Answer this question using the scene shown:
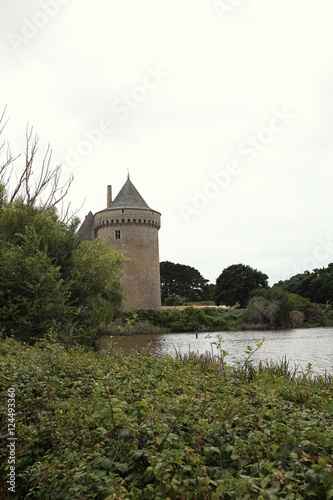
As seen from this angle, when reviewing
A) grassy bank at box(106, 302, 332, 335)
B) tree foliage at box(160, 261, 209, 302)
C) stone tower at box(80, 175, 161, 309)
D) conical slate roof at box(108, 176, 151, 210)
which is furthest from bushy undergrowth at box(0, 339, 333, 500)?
tree foliage at box(160, 261, 209, 302)

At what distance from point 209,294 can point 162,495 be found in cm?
6129

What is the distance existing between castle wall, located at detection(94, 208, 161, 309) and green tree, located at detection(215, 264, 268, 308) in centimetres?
1248

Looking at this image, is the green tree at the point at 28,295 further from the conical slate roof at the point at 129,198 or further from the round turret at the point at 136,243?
the conical slate roof at the point at 129,198

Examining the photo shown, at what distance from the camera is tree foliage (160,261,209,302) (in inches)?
2486

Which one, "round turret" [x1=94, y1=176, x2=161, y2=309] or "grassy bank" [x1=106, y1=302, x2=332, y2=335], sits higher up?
"round turret" [x1=94, y1=176, x2=161, y2=309]

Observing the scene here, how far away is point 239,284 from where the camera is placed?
49.9m

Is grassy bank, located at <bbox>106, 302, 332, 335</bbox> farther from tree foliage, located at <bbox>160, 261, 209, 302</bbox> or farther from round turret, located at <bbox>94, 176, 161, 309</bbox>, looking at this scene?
tree foliage, located at <bbox>160, 261, 209, 302</bbox>

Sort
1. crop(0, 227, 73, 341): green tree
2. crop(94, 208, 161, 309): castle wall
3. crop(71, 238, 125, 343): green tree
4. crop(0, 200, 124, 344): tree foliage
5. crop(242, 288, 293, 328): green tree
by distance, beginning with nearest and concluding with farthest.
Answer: crop(0, 227, 73, 341): green tree
crop(0, 200, 124, 344): tree foliage
crop(71, 238, 125, 343): green tree
crop(242, 288, 293, 328): green tree
crop(94, 208, 161, 309): castle wall

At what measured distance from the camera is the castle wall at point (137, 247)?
39.3m

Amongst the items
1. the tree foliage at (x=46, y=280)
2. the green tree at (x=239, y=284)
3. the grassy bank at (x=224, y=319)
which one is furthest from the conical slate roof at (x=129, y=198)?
the tree foliage at (x=46, y=280)

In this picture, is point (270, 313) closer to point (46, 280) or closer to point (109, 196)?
point (109, 196)

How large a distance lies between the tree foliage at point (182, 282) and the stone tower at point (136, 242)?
72.6 feet

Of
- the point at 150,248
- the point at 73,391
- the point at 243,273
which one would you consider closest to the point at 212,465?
the point at 73,391

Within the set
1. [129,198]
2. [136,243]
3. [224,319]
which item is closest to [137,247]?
[136,243]
